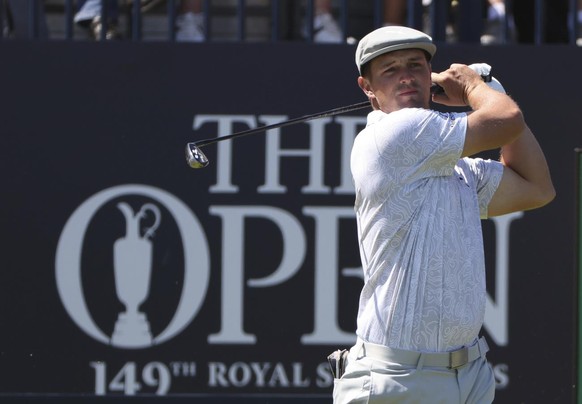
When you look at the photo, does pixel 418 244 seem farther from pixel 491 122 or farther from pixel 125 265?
pixel 125 265

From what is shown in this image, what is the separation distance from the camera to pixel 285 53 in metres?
5.48

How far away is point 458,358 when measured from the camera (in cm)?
362

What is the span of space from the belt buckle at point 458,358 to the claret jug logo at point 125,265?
2.01m

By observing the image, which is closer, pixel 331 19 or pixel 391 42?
pixel 391 42

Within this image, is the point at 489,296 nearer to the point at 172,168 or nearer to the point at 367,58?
the point at 172,168

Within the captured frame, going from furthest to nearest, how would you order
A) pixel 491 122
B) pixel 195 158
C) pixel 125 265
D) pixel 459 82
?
pixel 125 265 → pixel 195 158 → pixel 459 82 → pixel 491 122

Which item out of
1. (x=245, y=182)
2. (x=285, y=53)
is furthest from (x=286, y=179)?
(x=285, y=53)

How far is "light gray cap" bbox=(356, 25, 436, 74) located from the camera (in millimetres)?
3678

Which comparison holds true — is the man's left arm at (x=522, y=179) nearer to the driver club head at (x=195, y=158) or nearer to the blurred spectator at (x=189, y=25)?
the driver club head at (x=195, y=158)

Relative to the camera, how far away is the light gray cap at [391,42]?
3.68 m

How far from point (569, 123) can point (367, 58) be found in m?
2.02

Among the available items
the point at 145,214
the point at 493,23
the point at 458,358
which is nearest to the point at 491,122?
the point at 458,358

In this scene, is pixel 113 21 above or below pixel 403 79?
above

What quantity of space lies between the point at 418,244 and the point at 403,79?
0.50 metres
